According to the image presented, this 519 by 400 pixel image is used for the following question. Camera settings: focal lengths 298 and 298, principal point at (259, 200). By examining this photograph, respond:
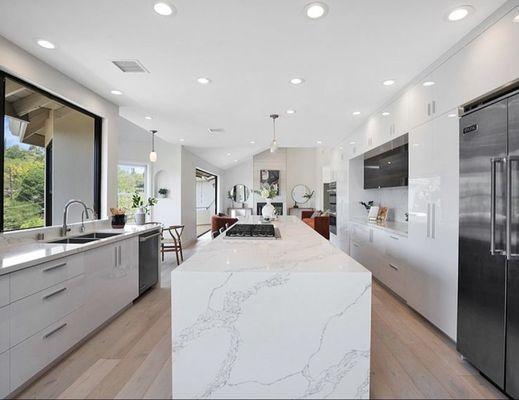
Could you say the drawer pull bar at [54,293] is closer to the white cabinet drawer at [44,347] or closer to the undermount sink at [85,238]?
the white cabinet drawer at [44,347]

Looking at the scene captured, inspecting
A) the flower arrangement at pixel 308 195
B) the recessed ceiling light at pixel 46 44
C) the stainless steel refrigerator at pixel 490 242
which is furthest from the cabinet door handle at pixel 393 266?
the flower arrangement at pixel 308 195

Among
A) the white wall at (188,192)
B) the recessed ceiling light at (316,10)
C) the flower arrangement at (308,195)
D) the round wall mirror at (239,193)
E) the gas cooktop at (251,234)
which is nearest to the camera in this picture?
the recessed ceiling light at (316,10)

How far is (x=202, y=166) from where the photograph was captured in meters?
9.50

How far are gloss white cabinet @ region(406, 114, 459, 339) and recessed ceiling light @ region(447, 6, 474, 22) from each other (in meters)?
0.75

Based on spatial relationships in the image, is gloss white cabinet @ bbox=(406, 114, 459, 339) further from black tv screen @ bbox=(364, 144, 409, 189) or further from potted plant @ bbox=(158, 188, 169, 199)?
potted plant @ bbox=(158, 188, 169, 199)

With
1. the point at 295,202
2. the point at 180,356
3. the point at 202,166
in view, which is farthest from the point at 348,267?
the point at 295,202

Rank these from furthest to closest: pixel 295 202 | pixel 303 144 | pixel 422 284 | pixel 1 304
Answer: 1. pixel 295 202
2. pixel 303 144
3. pixel 422 284
4. pixel 1 304

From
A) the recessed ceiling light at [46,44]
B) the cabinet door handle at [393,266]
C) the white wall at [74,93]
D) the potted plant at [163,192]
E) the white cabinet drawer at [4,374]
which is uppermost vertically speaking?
the recessed ceiling light at [46,44]

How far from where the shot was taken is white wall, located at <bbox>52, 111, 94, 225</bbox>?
357 centimetres

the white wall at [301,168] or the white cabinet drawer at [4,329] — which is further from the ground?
the white wall at [301,168]

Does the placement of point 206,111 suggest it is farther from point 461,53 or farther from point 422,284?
point 422,284

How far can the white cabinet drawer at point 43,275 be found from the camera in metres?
1.82

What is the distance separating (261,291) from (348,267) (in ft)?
1.64

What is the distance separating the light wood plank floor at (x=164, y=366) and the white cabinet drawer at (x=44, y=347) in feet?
0.36
